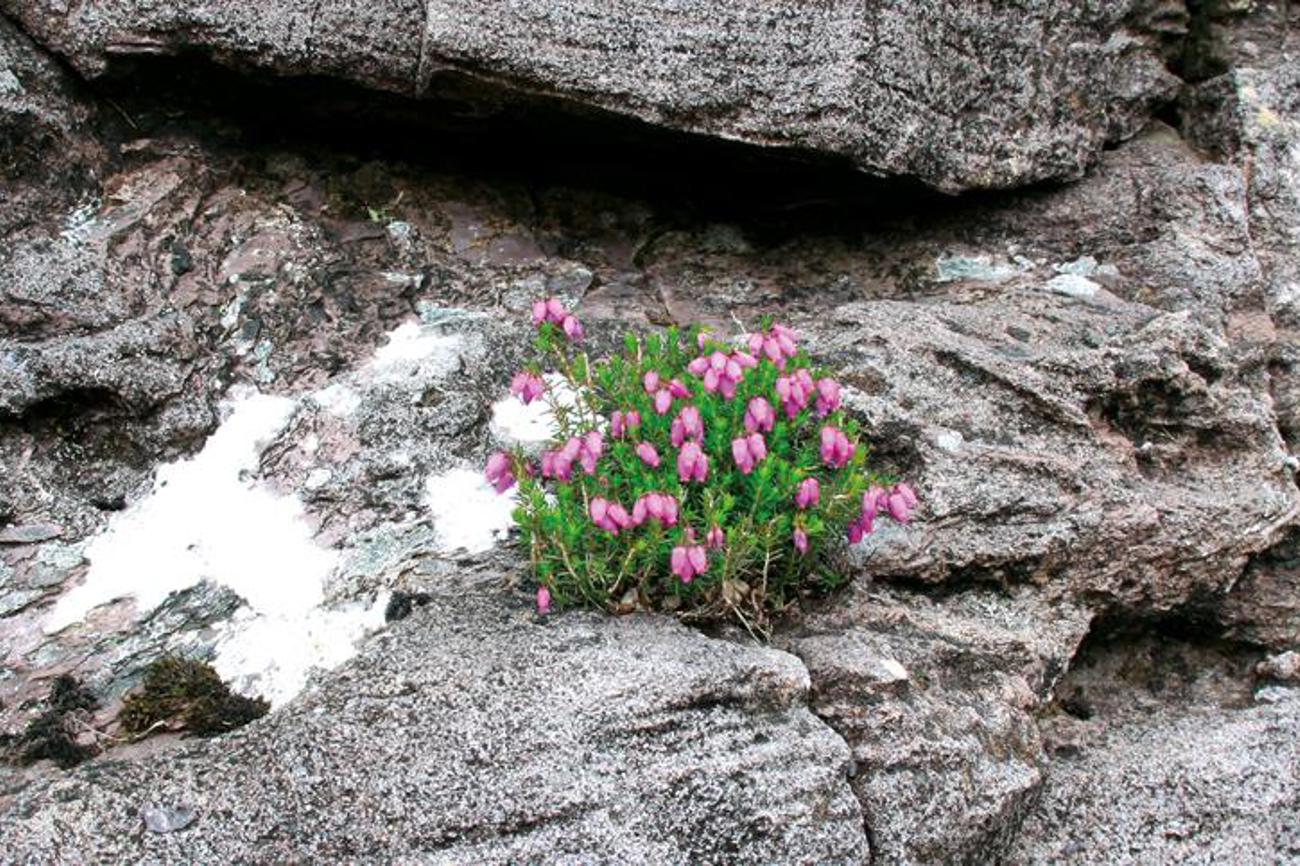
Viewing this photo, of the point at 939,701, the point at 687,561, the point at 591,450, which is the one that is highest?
the point at 591,450

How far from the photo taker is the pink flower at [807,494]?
4.19 m

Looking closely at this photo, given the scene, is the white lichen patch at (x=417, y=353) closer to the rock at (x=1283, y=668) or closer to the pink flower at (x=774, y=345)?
the pink flower at (x=774, y=345)

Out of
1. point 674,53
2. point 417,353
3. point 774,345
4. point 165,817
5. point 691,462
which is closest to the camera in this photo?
point 165,817

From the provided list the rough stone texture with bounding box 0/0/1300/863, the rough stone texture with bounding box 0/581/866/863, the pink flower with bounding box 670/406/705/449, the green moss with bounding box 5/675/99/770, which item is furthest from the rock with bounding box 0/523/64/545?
the pink flower with bounding box 670/406/705/449

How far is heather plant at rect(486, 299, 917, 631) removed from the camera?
4160 mm

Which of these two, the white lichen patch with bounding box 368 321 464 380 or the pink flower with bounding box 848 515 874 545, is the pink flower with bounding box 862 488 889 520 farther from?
the white lichen patch with bounding box 368 321 464 380

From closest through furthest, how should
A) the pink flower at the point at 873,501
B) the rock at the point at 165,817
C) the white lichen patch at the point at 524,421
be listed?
the rock at the point at 165,817 → the pink flower at the point at 873,501 → the white lichen patch at the point at 524,421

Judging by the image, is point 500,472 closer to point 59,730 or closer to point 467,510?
point 467,510

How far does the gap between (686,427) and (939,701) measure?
48.3 inches

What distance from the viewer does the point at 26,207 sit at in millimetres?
5355

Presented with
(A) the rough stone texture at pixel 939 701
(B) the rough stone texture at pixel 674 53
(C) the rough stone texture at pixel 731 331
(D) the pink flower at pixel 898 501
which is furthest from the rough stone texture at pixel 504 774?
(B) the rough stone texture at pixel 674 53

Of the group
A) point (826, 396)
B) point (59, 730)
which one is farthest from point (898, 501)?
point (59, 730)

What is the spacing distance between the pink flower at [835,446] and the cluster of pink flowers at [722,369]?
0.34m

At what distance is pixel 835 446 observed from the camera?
4293 millimetres
